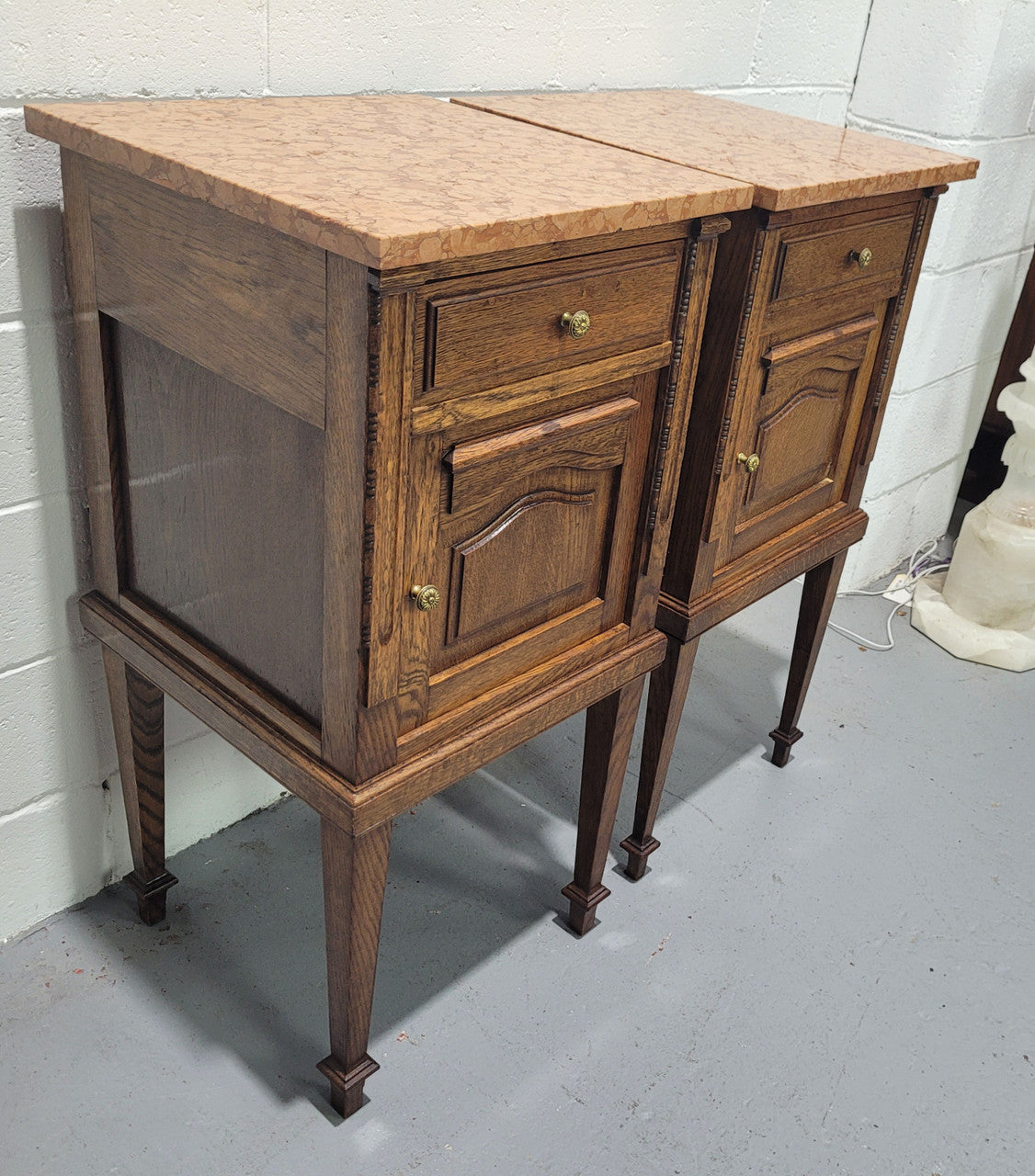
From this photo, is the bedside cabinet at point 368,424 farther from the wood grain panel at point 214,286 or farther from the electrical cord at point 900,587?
the electrical cord at point 900,587

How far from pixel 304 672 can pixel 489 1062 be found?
2.12 ft

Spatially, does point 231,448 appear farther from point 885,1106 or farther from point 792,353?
point 885,1106

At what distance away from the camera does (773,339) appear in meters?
1.50

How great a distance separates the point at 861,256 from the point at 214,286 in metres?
0.89

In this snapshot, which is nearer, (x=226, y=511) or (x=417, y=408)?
(x=417, y=408)

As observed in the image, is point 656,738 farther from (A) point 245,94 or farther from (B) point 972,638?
(B) point 972,638

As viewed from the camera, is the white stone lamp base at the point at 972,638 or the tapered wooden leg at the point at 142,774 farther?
the white stone lamp base at the point at 972,638

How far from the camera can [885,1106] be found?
1.53 meters

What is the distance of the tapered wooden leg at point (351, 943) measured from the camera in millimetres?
1239

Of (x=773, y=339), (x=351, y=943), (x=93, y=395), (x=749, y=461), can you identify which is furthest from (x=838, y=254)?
(x=351, y=943)

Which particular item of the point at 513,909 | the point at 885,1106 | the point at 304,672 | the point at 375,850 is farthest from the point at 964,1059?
the point at 304,672

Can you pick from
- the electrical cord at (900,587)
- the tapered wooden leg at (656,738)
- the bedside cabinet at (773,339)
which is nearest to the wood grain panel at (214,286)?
the bedside cabinet at (773,339)

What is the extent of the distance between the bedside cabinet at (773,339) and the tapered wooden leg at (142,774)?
0.71 m

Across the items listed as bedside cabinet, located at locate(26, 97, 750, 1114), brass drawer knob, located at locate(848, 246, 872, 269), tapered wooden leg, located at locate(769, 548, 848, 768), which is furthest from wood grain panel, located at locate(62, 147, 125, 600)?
tapered wooden leg, located at locate(769, 548, 848, 768)
